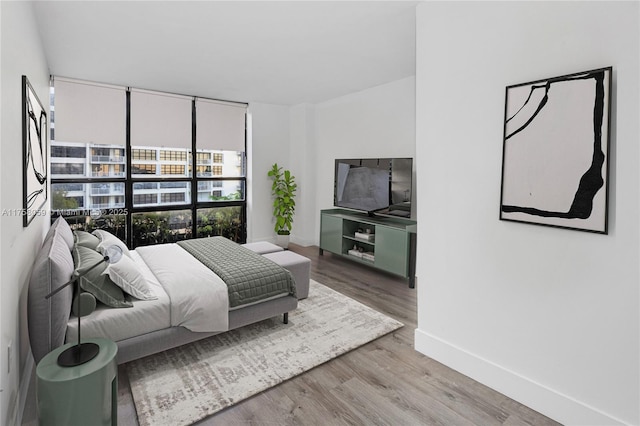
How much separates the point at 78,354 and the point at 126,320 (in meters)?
0.57

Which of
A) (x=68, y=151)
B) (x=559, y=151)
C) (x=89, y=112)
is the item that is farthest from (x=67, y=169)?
(x=559, y=151)

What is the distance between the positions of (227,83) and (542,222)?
4071 millimetres

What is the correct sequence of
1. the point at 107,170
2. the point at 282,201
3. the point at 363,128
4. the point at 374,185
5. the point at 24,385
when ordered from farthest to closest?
the point at 282,201
the point at 363,128
the point at 107,170
the point at 374,185
the point at 24,385

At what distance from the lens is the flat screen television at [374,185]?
440 centimetres

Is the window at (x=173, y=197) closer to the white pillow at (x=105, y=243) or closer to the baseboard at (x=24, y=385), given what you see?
the white pillow at (x=105, y=243)

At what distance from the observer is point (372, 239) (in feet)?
15.4

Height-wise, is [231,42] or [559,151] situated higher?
[231,42]

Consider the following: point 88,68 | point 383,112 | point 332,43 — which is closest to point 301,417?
point 332,43

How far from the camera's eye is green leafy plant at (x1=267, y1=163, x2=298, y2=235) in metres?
6.03

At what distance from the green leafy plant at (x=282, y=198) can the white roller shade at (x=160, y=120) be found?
149cm

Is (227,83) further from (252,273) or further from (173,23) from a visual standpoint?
(252,273)

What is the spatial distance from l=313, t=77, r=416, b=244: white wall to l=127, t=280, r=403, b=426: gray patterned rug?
7.92 feet

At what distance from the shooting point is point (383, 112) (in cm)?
478

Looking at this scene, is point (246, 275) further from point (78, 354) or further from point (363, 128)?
point (363, 128)
